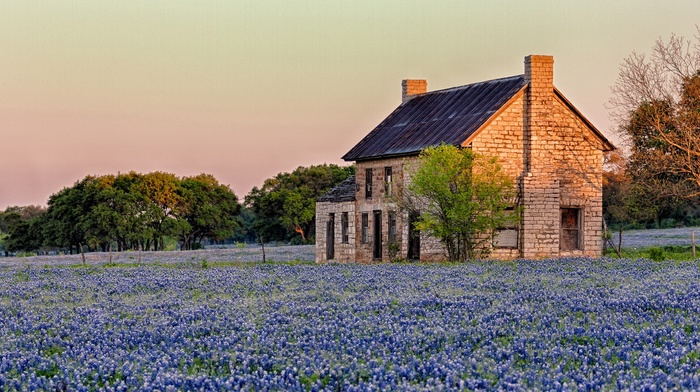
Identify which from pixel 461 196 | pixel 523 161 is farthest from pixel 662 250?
pixel 461 196

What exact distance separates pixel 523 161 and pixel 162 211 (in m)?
50.3

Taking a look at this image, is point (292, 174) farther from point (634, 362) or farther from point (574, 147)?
point (634, 362)

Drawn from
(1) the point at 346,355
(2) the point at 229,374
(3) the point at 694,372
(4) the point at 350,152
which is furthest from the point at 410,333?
(4) the point at 350,152

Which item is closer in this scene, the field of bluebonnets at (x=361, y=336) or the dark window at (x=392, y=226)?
the field of bluebonnets at (x=361, y=336)

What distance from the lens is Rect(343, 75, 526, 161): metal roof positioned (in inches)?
1575

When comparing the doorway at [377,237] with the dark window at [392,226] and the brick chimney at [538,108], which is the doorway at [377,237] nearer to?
the dark window at [392,226]

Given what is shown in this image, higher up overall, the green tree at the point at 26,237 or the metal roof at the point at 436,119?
the metal roof at the point at 436,119

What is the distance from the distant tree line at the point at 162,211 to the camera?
3159 inches

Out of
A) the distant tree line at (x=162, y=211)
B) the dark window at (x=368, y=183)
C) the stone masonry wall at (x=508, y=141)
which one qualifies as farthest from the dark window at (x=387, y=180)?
the distant tree line at (x=162, y=211)

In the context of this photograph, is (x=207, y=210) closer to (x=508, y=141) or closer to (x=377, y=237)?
(x=377, y=237)

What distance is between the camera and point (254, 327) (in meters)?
12.6

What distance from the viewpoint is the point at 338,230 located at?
46500 millimetres

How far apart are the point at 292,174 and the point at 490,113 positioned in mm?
58325

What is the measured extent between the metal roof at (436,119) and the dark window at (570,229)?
5.51 m
